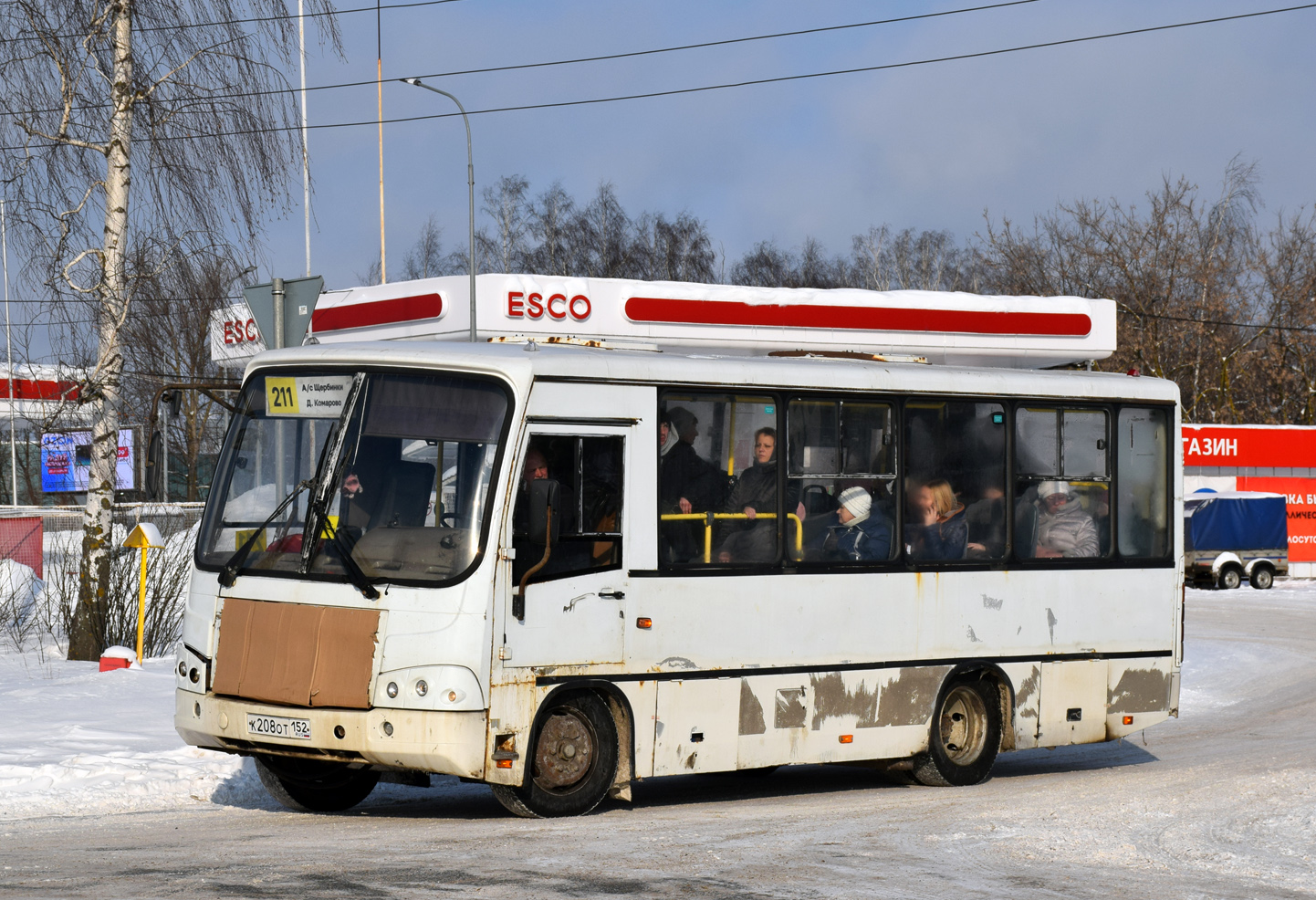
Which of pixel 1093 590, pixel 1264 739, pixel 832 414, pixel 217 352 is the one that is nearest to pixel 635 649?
pixel 832 414

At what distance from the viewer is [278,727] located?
896 centimetres

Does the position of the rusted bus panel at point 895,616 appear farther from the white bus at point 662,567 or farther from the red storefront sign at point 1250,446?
the red storefront sign at point 1250,446

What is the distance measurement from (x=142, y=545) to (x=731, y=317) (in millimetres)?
12508

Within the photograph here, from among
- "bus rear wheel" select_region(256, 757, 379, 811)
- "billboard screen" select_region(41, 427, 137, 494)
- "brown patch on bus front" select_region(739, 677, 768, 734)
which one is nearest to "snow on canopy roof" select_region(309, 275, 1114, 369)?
"brown patch on bus front" select_region(739, 677, 768, 734)

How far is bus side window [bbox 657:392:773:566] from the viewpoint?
1003cm

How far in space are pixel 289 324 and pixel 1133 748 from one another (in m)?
8.21

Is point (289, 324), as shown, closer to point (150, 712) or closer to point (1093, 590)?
point (150, 712)

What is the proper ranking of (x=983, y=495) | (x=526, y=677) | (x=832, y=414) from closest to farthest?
(x=526, y=677), (x=832, y=414), (x=983, y=495)

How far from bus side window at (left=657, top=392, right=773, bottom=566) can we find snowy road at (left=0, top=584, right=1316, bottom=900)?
5.27 feet

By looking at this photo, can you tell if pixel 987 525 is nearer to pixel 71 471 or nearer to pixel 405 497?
pixel 405 497

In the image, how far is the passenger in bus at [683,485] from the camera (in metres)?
9.99

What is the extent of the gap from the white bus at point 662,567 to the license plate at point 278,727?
2 centimetres

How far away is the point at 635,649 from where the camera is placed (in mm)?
9711

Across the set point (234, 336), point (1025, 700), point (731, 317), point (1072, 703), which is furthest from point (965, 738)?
point (234, 336)
